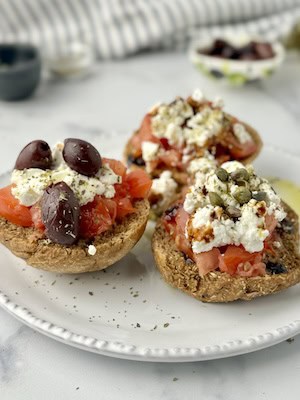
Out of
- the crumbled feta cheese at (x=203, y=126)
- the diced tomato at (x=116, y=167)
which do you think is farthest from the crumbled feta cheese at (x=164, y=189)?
the diced tomato at (x=116, y=167)

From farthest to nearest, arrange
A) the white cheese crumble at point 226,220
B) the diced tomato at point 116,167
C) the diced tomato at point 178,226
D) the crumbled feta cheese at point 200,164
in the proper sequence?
the crumbled feta cheese at point 200,164, the diced tomato at point 116,167, the diced tomato at point 178,226, the white cheese crumble at point 226,220

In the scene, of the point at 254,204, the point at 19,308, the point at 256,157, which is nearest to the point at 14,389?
the point at 19,308

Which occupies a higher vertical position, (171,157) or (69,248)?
(69,248)

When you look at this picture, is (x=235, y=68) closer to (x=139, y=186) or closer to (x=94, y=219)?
(x=139, y=186)

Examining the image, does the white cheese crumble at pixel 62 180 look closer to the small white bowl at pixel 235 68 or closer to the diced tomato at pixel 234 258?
the diced tomato at pixel 234 258

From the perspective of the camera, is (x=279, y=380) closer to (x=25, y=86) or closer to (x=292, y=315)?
(x=292, y=315)

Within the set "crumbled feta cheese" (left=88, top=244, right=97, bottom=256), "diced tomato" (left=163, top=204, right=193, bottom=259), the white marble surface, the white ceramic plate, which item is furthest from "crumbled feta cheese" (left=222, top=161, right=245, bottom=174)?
the white marble surface

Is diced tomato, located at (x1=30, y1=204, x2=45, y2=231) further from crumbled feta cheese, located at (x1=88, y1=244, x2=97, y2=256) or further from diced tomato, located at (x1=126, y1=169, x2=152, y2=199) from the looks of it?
diced tomato, located at (x1=126, y1=169, x2=152, y2=199)

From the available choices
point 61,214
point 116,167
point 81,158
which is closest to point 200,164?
point 116,167
